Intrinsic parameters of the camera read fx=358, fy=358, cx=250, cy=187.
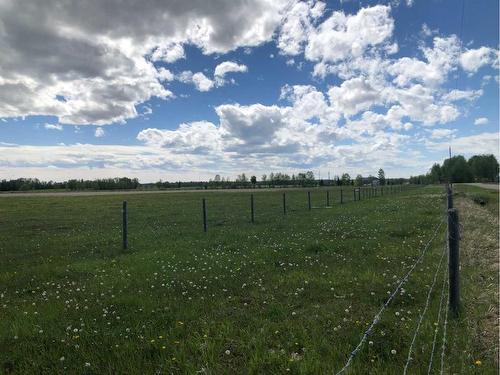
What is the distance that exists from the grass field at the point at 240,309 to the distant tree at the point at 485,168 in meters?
204

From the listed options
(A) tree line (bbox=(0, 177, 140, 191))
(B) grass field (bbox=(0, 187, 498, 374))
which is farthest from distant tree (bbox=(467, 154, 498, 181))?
(B) grass field (bbox=(0, 187, 498, 374))

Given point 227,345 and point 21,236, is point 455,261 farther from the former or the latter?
point 21,236

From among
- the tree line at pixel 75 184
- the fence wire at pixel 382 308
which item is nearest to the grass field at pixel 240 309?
the fence wire at pixel 382 308

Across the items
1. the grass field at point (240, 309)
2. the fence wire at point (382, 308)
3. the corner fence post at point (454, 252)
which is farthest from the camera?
the corner fence post at point (454, 252)

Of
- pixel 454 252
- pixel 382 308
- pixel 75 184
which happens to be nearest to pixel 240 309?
pixel 382 308

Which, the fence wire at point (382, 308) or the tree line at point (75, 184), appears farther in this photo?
the tree line at point (75, 184)

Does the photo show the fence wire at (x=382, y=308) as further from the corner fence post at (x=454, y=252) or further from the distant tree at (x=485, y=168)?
the distant tree at (x=485, y=168)

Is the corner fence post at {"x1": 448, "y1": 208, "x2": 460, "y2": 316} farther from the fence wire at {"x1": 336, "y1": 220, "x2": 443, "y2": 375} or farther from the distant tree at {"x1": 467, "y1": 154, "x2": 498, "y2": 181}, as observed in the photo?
the distant tree at {"x1": 467, "y1": 154, "x2": 498, "y2": 181}

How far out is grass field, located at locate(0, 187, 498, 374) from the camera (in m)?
5.02

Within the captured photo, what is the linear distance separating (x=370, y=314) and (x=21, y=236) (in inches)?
694

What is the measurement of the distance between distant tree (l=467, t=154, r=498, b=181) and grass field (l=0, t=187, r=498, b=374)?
20424 centimetres

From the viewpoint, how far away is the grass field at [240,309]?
5.02 metres

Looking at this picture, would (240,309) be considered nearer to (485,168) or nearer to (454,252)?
(454,252)

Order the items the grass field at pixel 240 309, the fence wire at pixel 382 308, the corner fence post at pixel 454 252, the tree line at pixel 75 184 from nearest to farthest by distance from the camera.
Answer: the fence wire at pixel 382 308, the grass field at pixel 240 309, the corner fence post at pixel 454 252, the tree line at pixel 75 184
